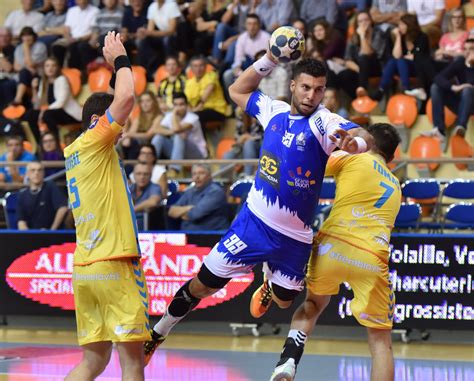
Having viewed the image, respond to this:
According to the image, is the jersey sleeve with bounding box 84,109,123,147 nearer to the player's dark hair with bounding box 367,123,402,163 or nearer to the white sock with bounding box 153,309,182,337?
the white sock with bounding box 153,309,182,337

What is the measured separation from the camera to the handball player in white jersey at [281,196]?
7.69 m

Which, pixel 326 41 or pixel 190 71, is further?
pixel 190 71

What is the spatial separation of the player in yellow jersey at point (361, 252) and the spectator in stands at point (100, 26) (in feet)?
39.0

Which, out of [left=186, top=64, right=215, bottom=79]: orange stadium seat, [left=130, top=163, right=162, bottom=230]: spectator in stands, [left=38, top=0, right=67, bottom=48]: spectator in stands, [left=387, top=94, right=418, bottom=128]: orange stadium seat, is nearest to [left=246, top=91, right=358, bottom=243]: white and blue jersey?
[left=130, top=163, right=162, bottom=230]: spectator in stands

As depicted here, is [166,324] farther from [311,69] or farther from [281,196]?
[311,69]

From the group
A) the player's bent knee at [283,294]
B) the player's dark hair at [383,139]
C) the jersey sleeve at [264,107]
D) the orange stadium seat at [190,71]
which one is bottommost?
the player's bent knee at [283,294]

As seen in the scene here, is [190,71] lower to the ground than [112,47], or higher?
lower

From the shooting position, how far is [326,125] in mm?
7555

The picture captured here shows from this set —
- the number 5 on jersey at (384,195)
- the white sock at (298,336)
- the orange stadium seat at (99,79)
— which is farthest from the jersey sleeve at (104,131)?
the orange stadium seat at (99,79)

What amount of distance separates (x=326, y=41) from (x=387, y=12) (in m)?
1.15

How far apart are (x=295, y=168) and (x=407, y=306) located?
477cm

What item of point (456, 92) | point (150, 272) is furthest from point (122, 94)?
point (456, 92)

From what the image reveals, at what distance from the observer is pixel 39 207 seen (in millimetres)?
13930

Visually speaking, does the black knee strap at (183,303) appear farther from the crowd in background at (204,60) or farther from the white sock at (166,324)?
the crowd in background at (204,60)
